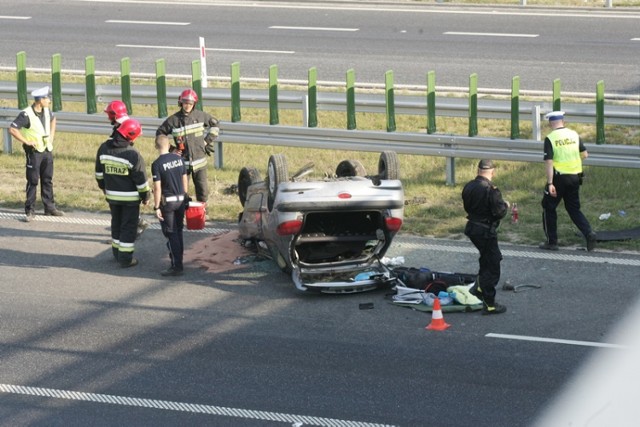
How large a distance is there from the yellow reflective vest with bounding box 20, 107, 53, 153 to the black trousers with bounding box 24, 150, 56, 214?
10cm

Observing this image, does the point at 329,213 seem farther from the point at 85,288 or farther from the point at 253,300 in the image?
the point at 85,288

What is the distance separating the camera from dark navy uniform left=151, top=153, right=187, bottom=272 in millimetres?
13117

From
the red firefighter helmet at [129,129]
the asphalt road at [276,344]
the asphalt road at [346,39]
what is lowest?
the asphalt road at [276,344]

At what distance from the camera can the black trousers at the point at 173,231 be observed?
13094 millimetres

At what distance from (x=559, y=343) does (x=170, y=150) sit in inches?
229

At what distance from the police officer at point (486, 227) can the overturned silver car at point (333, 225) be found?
851mm

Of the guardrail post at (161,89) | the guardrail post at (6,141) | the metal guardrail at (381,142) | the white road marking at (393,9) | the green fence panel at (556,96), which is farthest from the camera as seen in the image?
the white road marking at (393,9)

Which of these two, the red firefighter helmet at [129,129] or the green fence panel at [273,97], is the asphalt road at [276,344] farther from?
the green fence panel at [273,97]

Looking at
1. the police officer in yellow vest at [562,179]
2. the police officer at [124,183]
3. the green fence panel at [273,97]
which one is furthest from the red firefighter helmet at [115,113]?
the police officer in yellow vest at [562,179]

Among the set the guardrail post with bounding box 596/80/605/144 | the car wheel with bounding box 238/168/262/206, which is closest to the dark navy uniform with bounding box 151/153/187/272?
the car wheel with bounding box 238/168/262/206

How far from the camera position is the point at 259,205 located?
43.7 feet

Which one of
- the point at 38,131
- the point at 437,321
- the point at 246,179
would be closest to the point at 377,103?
the point at 246,179

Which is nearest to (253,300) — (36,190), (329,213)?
(329,213)

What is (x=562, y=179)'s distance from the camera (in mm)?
13711
